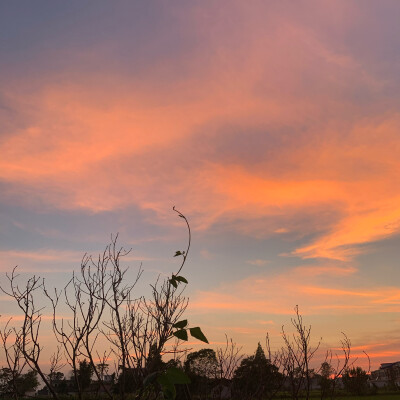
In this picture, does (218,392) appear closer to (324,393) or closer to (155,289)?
(324,393)

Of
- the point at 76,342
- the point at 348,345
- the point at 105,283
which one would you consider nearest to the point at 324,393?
the point at 348,345

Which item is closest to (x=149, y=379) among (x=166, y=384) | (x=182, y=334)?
(x=166, y=384)

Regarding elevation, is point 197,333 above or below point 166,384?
above

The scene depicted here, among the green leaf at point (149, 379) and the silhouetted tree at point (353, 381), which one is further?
the silhouetted tree at point (353, 381)

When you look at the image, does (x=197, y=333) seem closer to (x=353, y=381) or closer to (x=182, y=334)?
(x=182, y=334)

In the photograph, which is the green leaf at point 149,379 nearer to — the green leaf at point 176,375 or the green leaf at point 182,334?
the green leaf at point 176,375

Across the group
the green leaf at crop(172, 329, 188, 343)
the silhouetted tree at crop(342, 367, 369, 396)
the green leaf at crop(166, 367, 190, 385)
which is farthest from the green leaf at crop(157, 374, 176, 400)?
the silhouetted tree at crop(342, 367, 369, 396)

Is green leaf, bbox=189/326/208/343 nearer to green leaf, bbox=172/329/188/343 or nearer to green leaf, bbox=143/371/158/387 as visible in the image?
green leaf, bbox=172/329/188/343

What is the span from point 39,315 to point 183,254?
14.2ft

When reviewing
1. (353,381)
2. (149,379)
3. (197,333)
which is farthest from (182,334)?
(353,381)

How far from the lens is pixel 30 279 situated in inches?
249

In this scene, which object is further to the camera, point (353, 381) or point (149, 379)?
point (353, 381)

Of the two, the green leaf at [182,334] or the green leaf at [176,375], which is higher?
the green leaf at [182,334]

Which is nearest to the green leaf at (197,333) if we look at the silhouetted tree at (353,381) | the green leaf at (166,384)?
the green leaf at (166,384)
